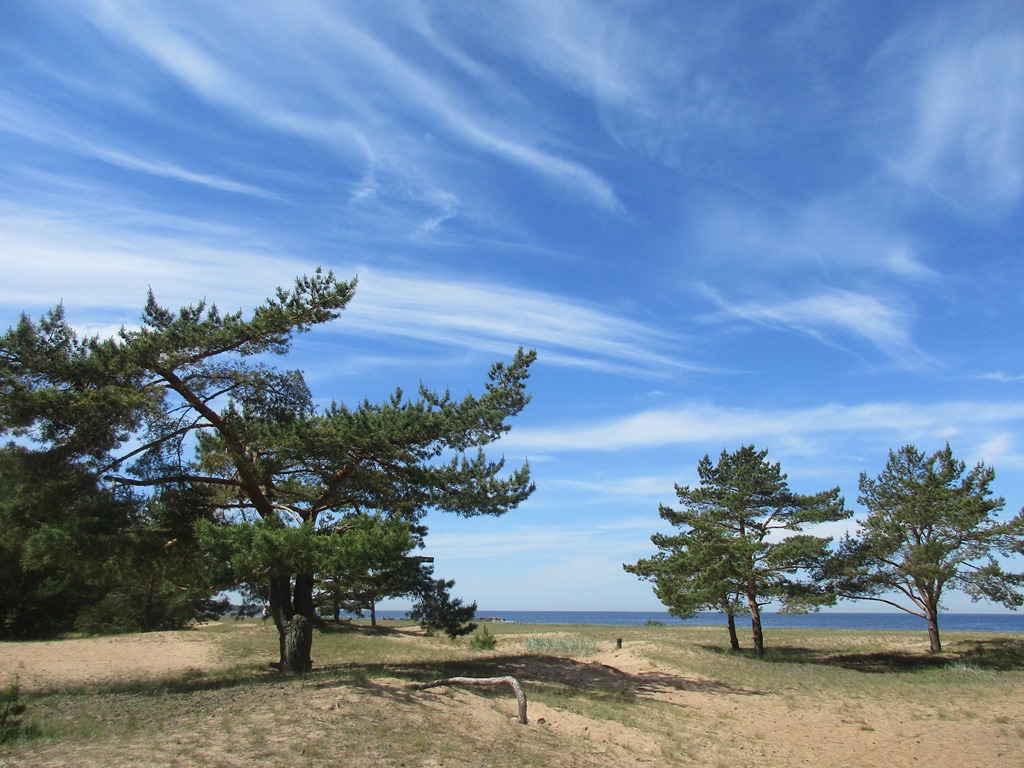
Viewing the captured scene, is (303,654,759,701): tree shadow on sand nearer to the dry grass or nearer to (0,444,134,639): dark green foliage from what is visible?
the dry grass

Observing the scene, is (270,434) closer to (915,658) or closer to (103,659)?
(103,659)

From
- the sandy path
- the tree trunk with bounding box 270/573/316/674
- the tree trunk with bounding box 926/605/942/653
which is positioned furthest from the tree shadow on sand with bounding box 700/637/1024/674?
the sandy path

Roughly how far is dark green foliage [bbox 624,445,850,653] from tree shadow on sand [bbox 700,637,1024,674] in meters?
2.55

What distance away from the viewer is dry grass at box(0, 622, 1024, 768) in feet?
32.4

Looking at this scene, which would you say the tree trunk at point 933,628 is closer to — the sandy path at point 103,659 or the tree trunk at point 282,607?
the tree trunk at point 282,607

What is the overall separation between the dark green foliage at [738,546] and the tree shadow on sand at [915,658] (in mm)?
2555

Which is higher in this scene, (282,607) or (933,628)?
(282,607)

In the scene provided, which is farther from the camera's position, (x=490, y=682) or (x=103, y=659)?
(x=103, y=659)

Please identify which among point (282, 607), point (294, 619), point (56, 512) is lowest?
point (294, 619)

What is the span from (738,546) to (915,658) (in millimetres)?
13107

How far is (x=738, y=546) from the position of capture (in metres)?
29.1

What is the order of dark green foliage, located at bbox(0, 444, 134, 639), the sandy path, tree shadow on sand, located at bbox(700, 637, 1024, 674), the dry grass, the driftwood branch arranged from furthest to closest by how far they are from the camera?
tree shadow on sand, located at bbox(700, 637, 1024, 674)
the sandy path
dark green foliage, located at bbox(0, 444, 134, 639)
the driftwood branch
the dry grass

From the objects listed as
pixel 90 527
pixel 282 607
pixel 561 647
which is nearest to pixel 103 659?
pixel 282 607

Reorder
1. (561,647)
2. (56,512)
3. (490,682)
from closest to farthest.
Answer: (490,682) < (56,512) < (561,647)
